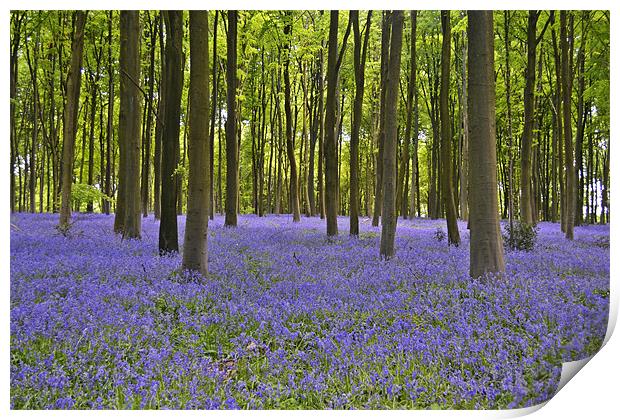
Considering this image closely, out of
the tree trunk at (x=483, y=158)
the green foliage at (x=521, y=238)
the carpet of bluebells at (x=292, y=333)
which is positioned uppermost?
the tree trunk at (x=483, y=158)

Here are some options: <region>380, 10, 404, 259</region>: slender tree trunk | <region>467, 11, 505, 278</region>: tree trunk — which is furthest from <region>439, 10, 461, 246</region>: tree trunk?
<region>467, 11, 505, 278</region>: tree trunk

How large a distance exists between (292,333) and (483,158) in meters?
2.77

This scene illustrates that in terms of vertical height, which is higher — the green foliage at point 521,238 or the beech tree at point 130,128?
the beech tree at point 130,128

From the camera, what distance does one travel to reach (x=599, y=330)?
394cm

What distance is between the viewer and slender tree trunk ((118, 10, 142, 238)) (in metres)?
7.66

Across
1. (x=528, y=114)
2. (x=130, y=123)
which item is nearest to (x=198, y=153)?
(x=130, y=123)

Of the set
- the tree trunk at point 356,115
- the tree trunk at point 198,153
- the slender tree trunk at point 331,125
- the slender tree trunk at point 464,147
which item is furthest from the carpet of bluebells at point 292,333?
the slender tree trunk at point 464,147

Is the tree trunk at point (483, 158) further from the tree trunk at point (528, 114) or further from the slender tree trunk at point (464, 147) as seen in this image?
the slender tree trunk at point (464, 147)

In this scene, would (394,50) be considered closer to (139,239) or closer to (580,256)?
(580,256)

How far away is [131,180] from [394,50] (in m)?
4.82

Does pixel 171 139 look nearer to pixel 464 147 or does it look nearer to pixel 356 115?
pixel 356 115

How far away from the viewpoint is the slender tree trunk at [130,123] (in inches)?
302

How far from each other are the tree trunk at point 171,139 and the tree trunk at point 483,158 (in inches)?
159

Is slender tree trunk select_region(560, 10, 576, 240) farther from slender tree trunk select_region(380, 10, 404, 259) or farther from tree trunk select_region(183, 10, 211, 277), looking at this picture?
tree trunk select_region(183, 10, 211, 277)
